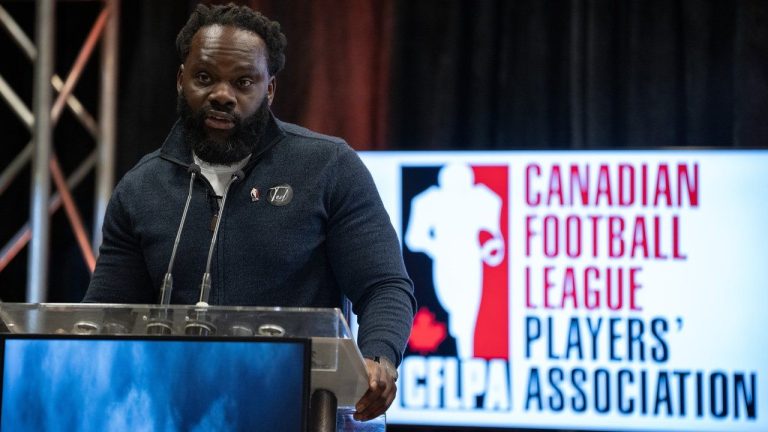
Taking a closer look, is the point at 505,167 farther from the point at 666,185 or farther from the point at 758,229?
the point at 758,229

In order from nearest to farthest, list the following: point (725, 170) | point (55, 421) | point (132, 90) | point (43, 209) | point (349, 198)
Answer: point (55, 421) → point (349, 198) → point (725, 170) → point (43, 209) → point (132, 90)

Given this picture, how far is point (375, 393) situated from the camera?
4.75 ft

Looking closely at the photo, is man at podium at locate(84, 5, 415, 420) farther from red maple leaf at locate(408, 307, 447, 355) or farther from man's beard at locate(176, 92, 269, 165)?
red maple leaf at locate(408, 307, 447, 355)

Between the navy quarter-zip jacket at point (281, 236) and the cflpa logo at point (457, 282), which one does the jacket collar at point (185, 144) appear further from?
the cflpa logo at point (457, 282)

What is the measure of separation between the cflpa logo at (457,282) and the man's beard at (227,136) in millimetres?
1876

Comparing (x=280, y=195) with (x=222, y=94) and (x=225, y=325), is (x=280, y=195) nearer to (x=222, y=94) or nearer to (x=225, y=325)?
(x=222, y=94)

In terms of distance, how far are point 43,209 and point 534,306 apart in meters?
1.73

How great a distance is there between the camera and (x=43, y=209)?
3986 mm

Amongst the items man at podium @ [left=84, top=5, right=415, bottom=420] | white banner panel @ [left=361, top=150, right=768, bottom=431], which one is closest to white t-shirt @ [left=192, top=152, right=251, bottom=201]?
man at podium @ [left=84, top=5, right=415, bottom=420]

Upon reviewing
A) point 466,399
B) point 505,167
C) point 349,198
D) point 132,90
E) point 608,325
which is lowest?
point 466,399

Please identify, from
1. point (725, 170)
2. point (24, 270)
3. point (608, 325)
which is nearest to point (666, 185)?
point (725, 170)

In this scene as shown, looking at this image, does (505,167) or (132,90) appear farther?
(132,90)

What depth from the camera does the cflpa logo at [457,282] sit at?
3721 millimetres

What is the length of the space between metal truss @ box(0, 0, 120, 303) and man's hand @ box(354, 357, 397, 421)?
8.88 ft
